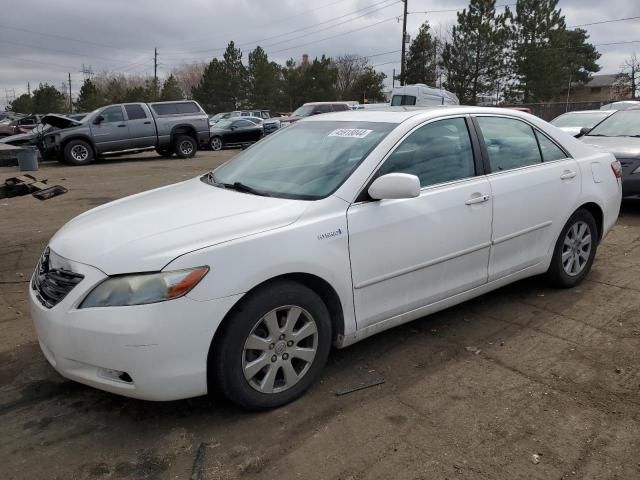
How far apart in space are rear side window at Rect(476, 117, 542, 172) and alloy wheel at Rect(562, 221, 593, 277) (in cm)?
73

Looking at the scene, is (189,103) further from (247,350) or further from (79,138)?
(247,350)

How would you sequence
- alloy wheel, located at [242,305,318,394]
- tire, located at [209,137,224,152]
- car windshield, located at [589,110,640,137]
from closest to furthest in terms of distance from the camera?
alloy wheel, located at [242,305,318,394], car windshield, located at [589,110,640,137], tire, located at [209,137,224,152]

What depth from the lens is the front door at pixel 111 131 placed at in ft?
56.0

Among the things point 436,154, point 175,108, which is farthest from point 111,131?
point 436,154

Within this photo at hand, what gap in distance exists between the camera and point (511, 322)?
161 inches

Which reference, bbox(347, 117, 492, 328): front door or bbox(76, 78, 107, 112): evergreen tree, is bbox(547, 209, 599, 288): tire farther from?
bbox(76, 78, 107, 112): evergreen tree

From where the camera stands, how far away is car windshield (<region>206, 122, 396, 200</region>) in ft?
10.9

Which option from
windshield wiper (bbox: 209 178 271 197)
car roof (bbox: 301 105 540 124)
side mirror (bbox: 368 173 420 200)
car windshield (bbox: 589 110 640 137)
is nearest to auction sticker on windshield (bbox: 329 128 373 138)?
car roof (bbox: 301 105 540 124)

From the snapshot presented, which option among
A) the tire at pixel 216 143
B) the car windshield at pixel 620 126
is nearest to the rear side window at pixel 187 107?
the tire at pixel 216 143

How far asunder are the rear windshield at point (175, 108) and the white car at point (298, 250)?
49.4 feet

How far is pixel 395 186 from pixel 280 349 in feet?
3.64

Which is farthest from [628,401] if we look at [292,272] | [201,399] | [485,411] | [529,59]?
[529,59]

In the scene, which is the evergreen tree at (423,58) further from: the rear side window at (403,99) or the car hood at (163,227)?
the car hood at (163,227)

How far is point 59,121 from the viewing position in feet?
54.0
